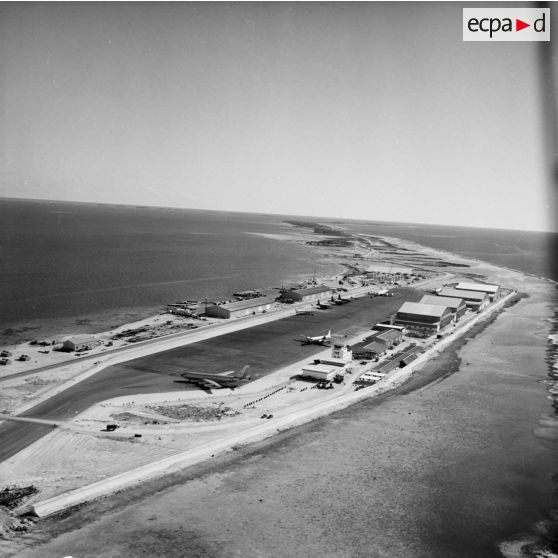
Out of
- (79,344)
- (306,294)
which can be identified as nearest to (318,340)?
(79,344)

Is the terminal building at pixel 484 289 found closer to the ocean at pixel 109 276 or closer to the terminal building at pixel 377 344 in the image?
the ocean at pixel 109 276

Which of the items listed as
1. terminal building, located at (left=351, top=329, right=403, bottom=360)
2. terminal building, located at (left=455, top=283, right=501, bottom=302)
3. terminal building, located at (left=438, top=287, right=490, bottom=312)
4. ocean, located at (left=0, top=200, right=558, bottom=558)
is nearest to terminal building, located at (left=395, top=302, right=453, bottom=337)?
terminal building, located at (left=351, top=329, right=403, bottom=360)

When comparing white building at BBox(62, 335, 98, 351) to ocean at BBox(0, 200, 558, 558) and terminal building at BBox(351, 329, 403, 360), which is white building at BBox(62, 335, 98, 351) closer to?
ocean at BBox(0, 200, 558, 558)

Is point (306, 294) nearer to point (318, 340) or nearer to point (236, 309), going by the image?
point (236, 309)

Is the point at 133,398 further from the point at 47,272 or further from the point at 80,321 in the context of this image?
the point at 47,272

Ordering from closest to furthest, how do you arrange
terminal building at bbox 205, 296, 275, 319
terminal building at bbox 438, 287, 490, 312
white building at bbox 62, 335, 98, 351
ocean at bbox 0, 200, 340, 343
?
white building at bbox 62, 335, 98, 351, ocean at bbox 0, 200, 340, 343, terminal building at bbox 205, 296, 275, 319, terminal building at bbox 438, 287, 490, 312

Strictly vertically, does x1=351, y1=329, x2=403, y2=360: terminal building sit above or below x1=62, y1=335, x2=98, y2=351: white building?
below
